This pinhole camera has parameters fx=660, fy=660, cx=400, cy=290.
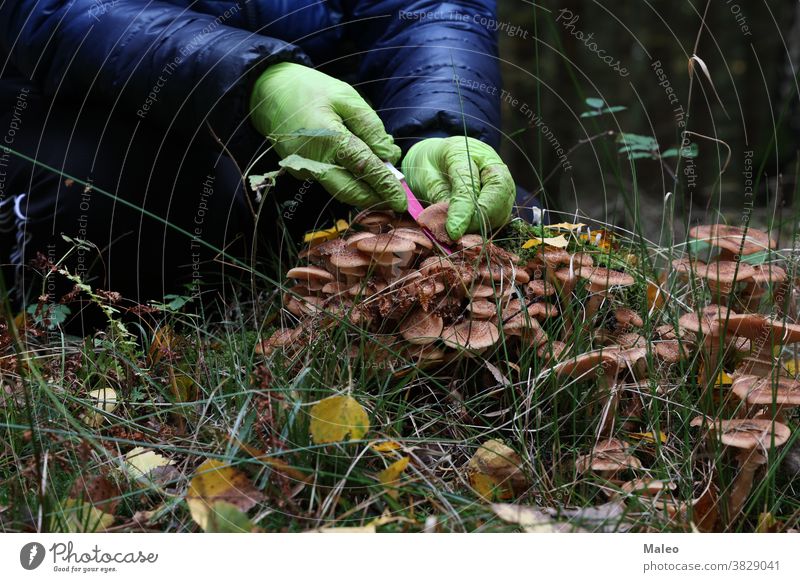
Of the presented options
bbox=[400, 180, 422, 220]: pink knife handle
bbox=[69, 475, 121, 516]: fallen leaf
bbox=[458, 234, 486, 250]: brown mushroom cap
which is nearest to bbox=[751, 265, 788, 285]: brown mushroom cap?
bbox=[458, 234, 486, 250]: brown mushroom cap

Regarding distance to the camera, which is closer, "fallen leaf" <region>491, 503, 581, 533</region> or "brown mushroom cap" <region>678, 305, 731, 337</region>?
"fallen leaf" <region>491, 503, 581, 533</region>

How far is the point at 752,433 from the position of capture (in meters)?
1.36

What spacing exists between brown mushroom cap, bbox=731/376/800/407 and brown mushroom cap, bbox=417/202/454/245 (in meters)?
0.79

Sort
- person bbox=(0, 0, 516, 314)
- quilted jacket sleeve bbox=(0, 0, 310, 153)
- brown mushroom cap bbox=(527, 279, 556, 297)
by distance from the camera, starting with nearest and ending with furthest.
→ brown mushroom cap bbox=(527, 279, 556, 297) → person bbox=(0, 0, 516, 314) → quilted jacket sleeve bbox=(0, 0, 310, 153)

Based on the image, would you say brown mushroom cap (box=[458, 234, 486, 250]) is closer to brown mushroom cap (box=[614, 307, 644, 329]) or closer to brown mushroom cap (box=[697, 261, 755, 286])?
brown mushroom cap (box=[614, 307, 644, 329])

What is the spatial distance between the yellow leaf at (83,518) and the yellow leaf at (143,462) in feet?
0.45

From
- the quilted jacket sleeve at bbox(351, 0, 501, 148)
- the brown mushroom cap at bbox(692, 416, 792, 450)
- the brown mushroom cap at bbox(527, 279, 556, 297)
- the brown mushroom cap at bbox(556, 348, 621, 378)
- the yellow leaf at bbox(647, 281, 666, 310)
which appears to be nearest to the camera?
the brown mushroom cap at bbox(692, 416, 792, 450)

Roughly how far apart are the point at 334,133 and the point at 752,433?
1231 mm

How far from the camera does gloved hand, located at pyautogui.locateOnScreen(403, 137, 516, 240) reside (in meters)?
1.84

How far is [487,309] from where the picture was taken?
1640 millimetres

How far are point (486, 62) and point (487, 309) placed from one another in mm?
1401

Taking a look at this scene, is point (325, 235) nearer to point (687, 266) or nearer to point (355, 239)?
point (355, 239)

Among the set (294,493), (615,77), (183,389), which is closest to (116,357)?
(183,389)
